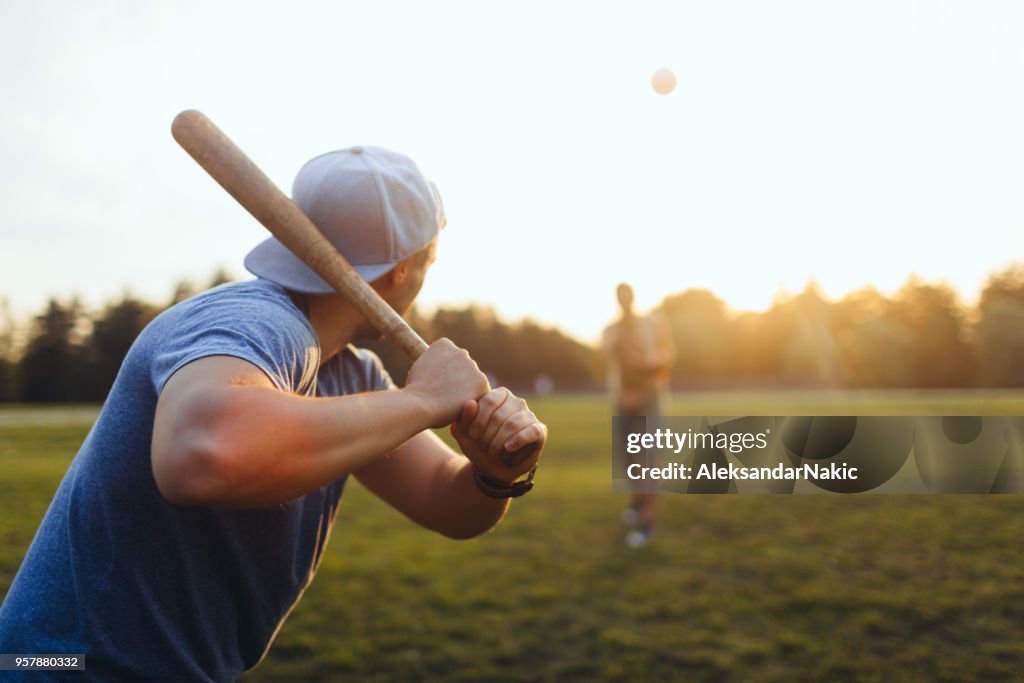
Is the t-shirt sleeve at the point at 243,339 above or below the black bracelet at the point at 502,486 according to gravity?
above

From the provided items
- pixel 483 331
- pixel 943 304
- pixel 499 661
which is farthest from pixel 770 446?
pixel 483 331

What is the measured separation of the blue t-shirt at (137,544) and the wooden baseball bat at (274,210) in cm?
13

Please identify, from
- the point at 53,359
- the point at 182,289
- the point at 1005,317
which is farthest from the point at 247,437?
the point at 182,289

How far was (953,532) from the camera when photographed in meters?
6.94

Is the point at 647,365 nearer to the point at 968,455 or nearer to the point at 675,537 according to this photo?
the point at 675,537

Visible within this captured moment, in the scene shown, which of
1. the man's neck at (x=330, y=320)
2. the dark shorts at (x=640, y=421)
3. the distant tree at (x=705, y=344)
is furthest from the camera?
the distant tree at (x=705, y=344)

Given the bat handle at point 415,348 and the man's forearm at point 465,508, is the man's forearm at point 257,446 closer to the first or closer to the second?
the bat handle at point 415,348

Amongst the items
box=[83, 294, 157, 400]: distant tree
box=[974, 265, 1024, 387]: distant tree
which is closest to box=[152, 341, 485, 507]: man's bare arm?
box=[974, 265, 1024, 387]: distant tree

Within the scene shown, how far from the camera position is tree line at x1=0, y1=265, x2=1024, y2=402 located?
23188 millimetres

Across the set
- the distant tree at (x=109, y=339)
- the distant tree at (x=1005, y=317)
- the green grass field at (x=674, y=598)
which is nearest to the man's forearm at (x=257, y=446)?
the green grass field at (x=674, y=598)

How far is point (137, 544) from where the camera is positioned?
1.44 meters
